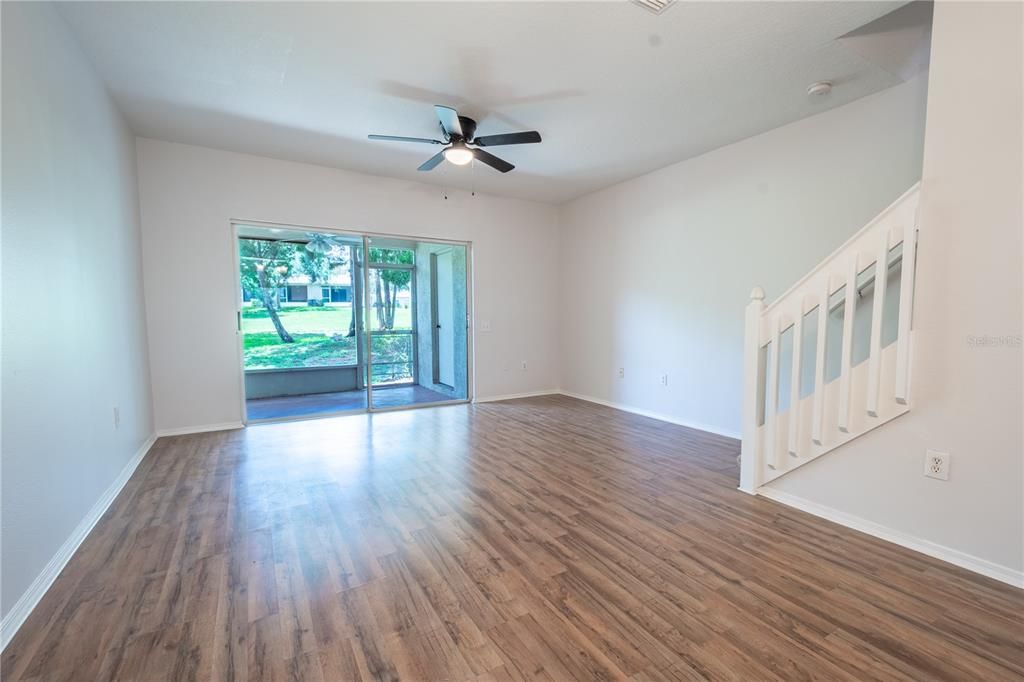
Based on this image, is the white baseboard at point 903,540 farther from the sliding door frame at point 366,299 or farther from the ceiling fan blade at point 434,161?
the sliding door frame at point 366,299

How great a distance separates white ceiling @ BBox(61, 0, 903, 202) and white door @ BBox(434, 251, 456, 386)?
95.6 inches

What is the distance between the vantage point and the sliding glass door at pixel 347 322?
5969mm

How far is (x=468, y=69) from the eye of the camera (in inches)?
106

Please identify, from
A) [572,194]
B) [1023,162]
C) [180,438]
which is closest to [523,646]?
[1023,162]

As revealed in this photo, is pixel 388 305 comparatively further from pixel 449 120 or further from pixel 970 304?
pixel 970 304

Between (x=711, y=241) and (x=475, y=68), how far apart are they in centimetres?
272

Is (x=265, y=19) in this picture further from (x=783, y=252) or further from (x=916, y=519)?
(x=916, y=519)

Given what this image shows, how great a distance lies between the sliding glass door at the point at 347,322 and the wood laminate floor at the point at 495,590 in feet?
10.5

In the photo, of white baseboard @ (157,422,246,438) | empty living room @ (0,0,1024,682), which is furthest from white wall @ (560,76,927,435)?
white baseboard @ (157,422,246,438)

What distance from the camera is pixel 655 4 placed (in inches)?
83.4

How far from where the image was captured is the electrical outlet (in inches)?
79.2

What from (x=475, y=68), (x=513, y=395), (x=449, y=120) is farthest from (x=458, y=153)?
(x=513, y=395)

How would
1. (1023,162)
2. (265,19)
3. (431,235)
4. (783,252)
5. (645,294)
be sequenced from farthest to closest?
(431,235) → (645,294) → (783,252) → (265,19) → (1023,162)

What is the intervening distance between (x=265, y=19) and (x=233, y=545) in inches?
108
